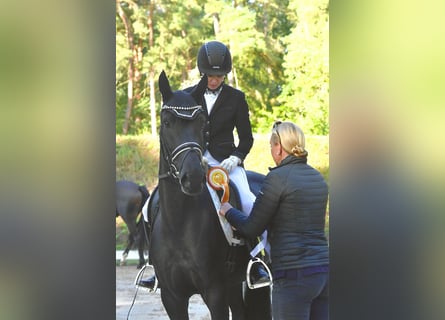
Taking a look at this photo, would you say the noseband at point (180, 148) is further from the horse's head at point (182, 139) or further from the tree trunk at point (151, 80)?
the tree trunk at point (151, 80)

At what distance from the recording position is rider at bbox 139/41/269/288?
13.9ft

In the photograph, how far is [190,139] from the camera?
3609 mm

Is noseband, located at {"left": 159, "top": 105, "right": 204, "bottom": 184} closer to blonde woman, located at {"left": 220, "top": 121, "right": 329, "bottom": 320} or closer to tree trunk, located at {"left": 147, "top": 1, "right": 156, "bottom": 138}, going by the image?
blonde woman, located at {"left": 220, "top": 121, "right": 329, "bottom": 320}

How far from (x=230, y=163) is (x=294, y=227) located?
107 centimetres

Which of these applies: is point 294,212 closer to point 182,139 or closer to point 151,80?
point 182,139

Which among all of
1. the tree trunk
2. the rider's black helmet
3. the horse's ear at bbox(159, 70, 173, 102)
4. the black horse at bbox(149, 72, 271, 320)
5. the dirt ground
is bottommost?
the dirt ground

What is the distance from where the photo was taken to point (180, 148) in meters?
3.58

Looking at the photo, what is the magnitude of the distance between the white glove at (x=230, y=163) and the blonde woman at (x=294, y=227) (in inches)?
36.1

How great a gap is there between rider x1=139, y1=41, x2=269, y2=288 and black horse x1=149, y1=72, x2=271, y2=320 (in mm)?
322

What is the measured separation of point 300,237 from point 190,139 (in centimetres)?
82

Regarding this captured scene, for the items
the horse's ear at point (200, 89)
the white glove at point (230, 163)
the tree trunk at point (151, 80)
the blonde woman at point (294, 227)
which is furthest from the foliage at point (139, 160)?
the blonde woman at point (294, 227)

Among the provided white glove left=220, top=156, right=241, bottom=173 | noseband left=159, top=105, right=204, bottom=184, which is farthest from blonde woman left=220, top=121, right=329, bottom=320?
white glove left=220, top=156, right=241, bottom=173
